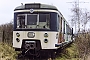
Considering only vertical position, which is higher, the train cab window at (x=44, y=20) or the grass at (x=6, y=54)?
the train cab window at (x=44, y=20)

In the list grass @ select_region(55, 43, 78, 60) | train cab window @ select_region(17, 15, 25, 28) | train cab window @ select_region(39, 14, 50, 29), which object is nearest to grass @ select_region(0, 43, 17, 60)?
train cab window @ select_region(17, 15, 25, 28)

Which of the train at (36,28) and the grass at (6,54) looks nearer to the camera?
the train at (36,28)

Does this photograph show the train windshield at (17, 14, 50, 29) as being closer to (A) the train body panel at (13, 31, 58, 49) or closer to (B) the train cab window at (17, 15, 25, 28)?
(B) the train cab window at (17, 15, 25, 28)

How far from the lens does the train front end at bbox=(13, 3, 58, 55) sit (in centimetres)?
1261

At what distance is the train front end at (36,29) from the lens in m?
12.6

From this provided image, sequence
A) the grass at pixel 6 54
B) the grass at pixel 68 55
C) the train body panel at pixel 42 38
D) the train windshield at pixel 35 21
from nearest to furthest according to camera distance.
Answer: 1. the train body panel at pixel 42 38
2. the train windshield at pixel 35 21
3. the grass at pixel 6 54
4. the grass at pixel 68 55

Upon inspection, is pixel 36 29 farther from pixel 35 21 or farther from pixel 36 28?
pixel 35 21

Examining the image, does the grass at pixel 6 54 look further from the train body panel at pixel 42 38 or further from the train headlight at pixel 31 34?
the train headlight at pixel 31 34

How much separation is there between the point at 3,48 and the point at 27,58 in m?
2.62

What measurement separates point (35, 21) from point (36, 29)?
438 mm

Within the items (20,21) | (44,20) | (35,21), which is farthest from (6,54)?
(44,20)

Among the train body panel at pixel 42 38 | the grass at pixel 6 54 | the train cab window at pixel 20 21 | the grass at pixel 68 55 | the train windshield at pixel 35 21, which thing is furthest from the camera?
the grass at pixel 68 55

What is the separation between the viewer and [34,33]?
41.3 feet

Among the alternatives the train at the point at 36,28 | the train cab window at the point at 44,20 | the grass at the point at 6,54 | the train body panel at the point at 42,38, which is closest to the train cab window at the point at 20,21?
the train at the point at 36,28
